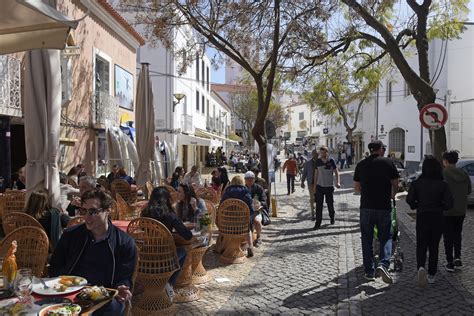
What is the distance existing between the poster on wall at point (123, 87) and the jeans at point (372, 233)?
39.4 ft

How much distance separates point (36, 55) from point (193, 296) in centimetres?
349

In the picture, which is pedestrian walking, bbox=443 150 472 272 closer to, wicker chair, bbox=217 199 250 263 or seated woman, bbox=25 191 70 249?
wicker chair, bbox=217 199 250 263

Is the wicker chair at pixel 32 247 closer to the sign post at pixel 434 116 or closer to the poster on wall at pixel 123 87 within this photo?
the sign post at pixel 434 116

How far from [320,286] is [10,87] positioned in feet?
26.1

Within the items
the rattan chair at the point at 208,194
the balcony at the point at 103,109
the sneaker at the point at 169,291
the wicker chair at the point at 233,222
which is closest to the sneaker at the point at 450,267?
the wicker chair at the point at 233,222

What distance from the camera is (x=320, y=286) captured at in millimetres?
5867

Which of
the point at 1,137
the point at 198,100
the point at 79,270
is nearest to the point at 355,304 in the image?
the point at 79,270

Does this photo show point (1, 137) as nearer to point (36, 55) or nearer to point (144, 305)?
point (36, 55)

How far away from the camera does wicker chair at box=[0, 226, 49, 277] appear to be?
3994 millimetres

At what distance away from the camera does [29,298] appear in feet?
8.71

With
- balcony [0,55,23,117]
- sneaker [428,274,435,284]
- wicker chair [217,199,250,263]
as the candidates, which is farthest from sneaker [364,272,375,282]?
balcony [0,55,23,117]

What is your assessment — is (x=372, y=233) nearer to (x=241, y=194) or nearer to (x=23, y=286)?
(x=241, y=194)

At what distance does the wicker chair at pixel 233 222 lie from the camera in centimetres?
686

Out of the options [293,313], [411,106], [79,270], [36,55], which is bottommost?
[293,313]
